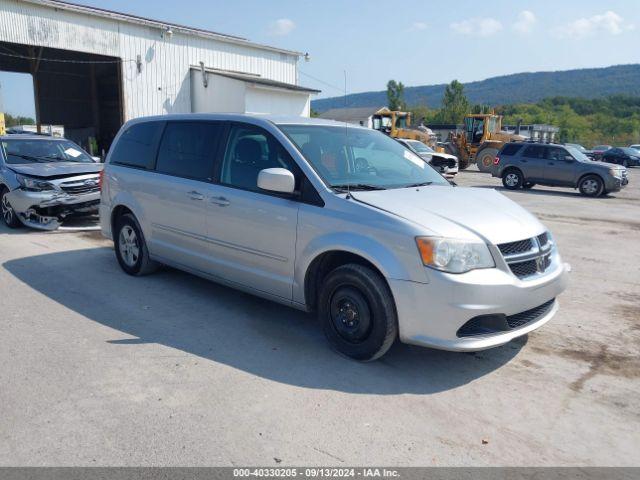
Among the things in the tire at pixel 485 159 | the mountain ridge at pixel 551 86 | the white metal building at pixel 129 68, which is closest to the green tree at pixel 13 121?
the white metal building at pixel 129 68

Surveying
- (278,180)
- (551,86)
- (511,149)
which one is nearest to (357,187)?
(278,180)

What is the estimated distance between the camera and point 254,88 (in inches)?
950

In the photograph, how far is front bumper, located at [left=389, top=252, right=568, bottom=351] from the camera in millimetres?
3596

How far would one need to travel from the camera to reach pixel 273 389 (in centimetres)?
371

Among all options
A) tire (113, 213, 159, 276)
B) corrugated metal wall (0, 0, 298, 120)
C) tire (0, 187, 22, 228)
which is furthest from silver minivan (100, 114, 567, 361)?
corrugated metal wall (0, 0, 298, 120)

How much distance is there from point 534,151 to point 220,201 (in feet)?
55.1

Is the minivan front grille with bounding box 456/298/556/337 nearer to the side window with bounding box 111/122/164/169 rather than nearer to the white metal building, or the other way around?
the side window with bounding box 111/122/164/169

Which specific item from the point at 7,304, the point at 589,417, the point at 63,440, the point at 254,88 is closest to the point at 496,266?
the point at 589,417

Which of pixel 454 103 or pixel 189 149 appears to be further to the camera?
pixel 454 103

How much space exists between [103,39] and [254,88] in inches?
259

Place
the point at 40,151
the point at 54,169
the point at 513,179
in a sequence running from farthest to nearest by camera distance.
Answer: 1. the point at 513,179
2. the point at 40,151
3. the point at 54,169

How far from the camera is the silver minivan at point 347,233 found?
3.69 m

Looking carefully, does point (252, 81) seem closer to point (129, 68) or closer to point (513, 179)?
point (129, 68)

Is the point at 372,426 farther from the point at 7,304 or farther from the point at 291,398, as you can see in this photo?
the point at 7,304
